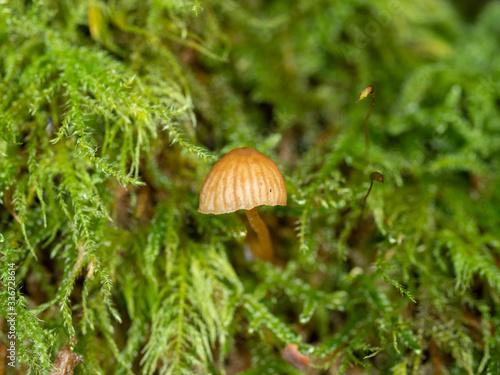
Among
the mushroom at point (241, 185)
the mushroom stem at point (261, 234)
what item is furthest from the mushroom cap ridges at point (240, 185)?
the mushroom stem at point (261, 234)

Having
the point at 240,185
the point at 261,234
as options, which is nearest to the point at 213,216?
the point at 261,234

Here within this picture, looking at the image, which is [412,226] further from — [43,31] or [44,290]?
[43,31]

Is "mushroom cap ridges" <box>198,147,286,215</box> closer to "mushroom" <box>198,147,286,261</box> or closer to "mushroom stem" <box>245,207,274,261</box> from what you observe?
"mushroom" <box>198,147,286,261</box>

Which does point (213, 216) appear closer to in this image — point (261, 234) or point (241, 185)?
point (261, 234)

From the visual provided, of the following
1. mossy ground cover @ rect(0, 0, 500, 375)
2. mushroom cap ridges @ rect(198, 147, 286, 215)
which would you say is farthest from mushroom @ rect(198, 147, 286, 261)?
mossy ground cover @ rect(0, 0, 500, 375)

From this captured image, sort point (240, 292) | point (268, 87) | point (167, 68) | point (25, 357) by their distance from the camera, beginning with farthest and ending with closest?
point (268, 87), point (167, 68), point (240, 292), point (25, 357)

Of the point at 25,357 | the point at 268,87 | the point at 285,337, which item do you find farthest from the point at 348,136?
the point at 25,357
